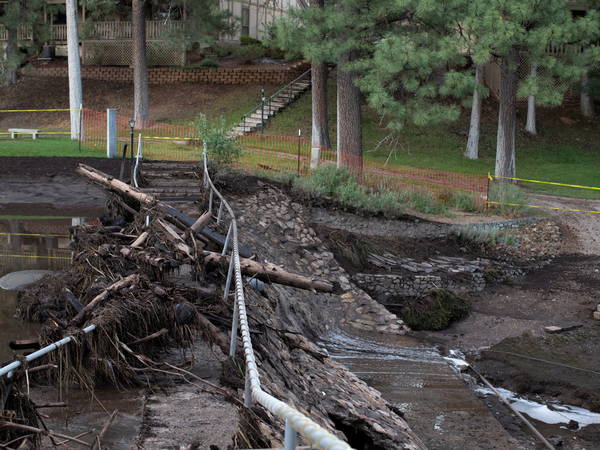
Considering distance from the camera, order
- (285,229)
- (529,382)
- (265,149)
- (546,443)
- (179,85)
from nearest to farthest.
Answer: (546,443) → (529,382) → (285,229) → (265,149) → (179,85)

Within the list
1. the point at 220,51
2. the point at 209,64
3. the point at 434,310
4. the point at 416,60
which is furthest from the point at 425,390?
the point at 220,51

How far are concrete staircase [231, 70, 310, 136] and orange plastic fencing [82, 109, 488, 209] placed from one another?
6.29 meters

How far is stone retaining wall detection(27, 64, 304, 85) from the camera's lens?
40938 millimetres

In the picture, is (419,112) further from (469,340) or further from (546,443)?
(546,443)

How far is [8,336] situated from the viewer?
11.7m

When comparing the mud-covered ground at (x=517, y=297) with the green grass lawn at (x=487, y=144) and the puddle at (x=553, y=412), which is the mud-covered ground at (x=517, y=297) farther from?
the green grass lawn at (x=487, y=144)

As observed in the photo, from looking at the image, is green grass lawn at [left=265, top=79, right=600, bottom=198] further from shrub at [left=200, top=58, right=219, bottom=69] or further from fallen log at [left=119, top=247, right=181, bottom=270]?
fallen log at [left=119, top=247, right=181, bottom=270]

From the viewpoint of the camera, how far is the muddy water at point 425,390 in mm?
11289

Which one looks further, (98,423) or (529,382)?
(529,382)

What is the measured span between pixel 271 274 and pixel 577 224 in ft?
49.6

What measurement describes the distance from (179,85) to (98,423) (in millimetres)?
35708

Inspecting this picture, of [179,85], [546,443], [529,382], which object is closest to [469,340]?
[529,382]

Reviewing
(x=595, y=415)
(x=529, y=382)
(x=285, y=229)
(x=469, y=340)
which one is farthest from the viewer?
(x=285, y=229)

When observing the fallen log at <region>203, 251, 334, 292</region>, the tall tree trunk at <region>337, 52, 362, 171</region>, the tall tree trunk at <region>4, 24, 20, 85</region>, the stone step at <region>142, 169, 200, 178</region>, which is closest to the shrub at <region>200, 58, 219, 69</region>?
the tall tree trunk at <region>4, 24, 20, 85</region>
